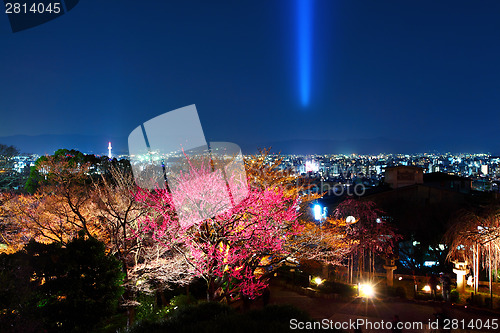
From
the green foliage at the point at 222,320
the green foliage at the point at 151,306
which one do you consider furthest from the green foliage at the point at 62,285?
the green foliage at the point at 151,306

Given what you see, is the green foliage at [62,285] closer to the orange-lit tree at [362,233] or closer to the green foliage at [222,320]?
the green foliage at [222,320]

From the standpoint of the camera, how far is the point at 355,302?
14062mm

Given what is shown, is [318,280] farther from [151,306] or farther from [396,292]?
[151,306]

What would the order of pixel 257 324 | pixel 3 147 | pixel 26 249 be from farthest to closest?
pixel 3 147, pixel 26 249, pixel 257 324

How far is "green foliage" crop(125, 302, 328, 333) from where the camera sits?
6.33 metres

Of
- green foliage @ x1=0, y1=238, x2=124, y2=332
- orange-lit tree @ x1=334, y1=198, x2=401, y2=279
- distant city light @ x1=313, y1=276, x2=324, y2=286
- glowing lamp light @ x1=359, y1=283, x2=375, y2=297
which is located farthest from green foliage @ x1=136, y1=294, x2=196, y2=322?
orange-lit tree @ x1=334, y1=198, x2=401, y2=279

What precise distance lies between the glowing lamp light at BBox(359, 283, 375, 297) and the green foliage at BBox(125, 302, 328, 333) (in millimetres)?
8108

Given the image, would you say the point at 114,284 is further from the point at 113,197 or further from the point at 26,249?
the point at 113,197

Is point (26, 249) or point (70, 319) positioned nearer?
point (70, 319)

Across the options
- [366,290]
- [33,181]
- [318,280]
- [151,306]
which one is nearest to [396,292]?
[366,290]

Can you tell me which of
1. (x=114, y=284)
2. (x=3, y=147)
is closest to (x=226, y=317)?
(x=114, y=284)

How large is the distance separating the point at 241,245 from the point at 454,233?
9.17 meters

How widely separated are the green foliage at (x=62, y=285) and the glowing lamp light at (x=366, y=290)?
34.2 feet

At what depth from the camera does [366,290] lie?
14.5 meters
